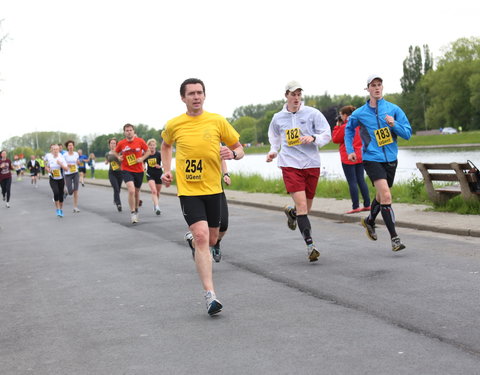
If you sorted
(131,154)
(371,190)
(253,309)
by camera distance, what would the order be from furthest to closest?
(371,190) < (131,154) < (253,309)

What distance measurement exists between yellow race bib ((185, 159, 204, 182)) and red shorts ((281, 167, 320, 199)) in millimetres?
2512

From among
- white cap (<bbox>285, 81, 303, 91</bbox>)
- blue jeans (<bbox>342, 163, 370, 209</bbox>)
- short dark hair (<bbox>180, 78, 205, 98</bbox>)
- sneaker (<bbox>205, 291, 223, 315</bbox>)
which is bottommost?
sneaker (<bbox>205, 291, 223, 315</bbox>)

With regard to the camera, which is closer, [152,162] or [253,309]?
[253,309]

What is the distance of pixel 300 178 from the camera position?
27.4ft

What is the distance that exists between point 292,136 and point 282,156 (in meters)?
0.28

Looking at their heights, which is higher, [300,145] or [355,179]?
[300,145]

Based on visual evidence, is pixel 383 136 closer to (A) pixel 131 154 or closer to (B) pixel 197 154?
(B) pixel 197 154

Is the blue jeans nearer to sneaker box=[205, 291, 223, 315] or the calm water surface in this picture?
the calm water surface

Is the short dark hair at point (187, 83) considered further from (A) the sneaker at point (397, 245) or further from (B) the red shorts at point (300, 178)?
(A) the sneaker at point (397, 245)

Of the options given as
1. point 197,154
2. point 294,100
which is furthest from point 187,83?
point 294,100

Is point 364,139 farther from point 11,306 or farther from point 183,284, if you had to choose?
point 11,306

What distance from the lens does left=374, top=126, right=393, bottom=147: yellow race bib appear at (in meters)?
8.27

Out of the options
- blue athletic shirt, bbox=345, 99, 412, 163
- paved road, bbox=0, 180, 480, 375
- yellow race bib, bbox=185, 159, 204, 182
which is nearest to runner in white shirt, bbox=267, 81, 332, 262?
blue athletic shirt, bbox=345, 99, 412, 163

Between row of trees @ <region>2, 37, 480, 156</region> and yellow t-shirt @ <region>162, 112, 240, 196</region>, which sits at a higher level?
row of trees @ <region>2, 37, 480, 156</region>
